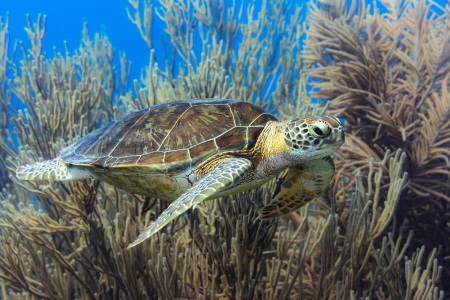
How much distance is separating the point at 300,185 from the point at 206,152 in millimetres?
735

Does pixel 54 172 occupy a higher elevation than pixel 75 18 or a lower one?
lower

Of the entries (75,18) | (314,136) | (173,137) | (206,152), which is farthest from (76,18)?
(314,136)

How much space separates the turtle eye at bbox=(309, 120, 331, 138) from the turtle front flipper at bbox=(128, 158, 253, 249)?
0.47 m

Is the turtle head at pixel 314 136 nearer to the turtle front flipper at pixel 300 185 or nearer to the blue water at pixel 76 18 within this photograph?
the turtle front flipper at pixel 300 185

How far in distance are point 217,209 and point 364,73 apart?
2.47m

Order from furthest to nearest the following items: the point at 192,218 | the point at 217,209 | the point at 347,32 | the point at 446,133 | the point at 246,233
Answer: the point at 347,32
the point at 446,133
the point at 217,209
the point at 192,218
the point at 246,233

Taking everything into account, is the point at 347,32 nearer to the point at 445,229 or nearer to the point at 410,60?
the point at 410,60

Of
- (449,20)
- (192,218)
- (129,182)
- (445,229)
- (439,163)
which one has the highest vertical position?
(449,20)

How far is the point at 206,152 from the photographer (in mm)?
2186

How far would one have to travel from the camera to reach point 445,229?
10.4ft

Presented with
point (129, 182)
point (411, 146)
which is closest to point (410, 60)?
point (411, 146)

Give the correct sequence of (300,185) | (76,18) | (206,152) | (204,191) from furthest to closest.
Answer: (76,18) → (300,185) → (206,152) → (204,191)

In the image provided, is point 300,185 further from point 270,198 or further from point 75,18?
point 75,18

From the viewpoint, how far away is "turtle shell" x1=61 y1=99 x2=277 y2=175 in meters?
2.19
